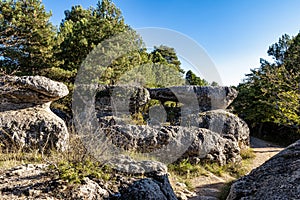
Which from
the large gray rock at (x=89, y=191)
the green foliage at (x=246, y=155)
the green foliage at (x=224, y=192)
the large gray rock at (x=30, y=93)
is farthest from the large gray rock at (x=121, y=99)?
the large gray rock at (x=89, y=191)

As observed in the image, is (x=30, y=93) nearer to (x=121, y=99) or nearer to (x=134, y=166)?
(x=134, y=166)

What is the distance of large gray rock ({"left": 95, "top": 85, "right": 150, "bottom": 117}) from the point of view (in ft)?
32.6

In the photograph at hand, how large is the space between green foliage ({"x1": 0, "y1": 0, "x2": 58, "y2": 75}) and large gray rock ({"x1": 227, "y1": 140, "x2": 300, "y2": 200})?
1043 cm

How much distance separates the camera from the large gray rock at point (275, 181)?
1.64m

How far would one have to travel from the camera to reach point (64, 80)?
1152 cm

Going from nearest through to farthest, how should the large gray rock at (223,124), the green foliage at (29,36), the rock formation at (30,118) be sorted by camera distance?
1. the rock formation at (30,118)
2. the large gray rock at (223,124)
3. the green foliage at (29,36)

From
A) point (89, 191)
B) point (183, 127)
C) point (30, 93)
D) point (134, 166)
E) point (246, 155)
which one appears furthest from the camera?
point (246, 155)

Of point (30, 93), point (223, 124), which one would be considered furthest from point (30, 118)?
point (223, 124)

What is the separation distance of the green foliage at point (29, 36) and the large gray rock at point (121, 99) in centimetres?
317

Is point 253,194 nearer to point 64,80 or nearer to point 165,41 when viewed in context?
point 165,41

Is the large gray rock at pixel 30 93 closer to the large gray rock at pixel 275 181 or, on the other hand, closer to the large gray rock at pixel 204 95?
the large gray rock at pixel 204 95

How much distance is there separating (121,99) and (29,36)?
16.9 ft

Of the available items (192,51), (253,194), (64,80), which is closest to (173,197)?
(253,194)

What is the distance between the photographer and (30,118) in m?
6.04
